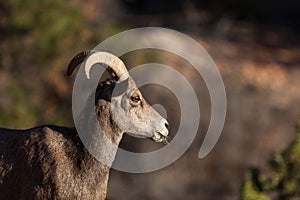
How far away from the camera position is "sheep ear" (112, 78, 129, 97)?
32.6 feet

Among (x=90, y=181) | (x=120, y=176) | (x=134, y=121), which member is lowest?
(x=120, y=176)

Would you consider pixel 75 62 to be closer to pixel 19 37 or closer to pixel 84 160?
pixel 84 160

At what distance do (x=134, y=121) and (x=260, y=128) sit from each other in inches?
607

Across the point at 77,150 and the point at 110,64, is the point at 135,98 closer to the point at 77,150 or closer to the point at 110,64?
the point at 110,64

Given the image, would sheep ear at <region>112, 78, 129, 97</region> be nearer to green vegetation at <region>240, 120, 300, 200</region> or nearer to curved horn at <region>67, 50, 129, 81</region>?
curved horn at <region>67, 50, 129, 81</region>

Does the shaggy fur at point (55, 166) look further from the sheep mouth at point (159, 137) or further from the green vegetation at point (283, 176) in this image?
the green vegetation at point (283, 176)

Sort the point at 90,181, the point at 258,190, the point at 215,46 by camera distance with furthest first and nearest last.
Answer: the point at 215,46 → the point at 258,190 → the point at 90,181

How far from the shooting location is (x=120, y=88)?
9.96 metres

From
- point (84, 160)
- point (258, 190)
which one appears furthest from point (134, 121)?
point (258, 190)

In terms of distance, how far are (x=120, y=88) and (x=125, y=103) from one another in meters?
0.16

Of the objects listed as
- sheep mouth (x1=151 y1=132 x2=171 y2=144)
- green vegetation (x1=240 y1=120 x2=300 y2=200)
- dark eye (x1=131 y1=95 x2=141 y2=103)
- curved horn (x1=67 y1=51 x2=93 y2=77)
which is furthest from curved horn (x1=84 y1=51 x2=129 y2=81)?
green vegetation (x1=240 y1=120 x2=300 y2=200)

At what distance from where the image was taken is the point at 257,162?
24.4 metres

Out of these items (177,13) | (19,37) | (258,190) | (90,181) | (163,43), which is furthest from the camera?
(177,13)

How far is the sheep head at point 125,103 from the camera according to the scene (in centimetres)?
997
